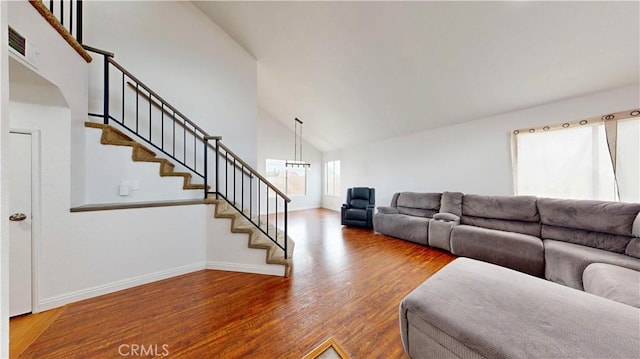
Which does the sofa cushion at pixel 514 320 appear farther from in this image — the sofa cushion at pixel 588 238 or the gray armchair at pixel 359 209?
the gray armchair at pixel 359 209

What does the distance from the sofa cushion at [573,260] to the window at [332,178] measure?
19.2 ft

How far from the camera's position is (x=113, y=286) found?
2.14 meters

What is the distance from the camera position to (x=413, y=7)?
7.94 ft

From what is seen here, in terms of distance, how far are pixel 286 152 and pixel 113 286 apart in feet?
19.2

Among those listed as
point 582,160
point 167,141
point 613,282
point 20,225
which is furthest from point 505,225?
point 20,225

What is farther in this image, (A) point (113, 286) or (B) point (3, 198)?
(A) point (113, 286)

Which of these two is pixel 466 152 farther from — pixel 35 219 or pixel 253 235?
pixel 35 219

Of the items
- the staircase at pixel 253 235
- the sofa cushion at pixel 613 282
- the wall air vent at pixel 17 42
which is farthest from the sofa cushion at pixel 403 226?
the wall air vent at pixel 17 42

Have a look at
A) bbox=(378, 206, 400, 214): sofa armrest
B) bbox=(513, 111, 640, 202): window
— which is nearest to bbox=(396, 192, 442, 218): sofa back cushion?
bbox=(378, 206, 400, 214): sofa armrest

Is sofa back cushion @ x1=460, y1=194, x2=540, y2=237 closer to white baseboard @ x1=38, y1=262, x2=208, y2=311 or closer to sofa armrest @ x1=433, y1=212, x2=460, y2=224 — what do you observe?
sofa armrest @ x1=433, y1=212, x2=460, y2=224

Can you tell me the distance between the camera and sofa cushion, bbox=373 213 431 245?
3771 mm

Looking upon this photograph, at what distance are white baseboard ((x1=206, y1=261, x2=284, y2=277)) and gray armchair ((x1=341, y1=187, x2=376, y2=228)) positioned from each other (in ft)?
9.47

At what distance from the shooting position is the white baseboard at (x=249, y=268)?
8.48 feet

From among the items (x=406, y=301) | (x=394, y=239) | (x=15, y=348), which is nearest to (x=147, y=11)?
(x=15, y=348)
